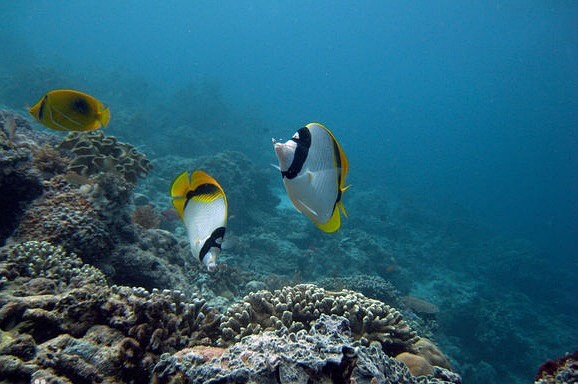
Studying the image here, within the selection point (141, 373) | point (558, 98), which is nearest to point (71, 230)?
point (141, 373)

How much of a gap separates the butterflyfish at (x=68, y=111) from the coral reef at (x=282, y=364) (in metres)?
2.69

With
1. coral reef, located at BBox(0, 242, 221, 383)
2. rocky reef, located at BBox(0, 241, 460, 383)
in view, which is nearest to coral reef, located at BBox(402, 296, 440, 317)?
rocky reef, located at BBox(0, 241, 460, 383)

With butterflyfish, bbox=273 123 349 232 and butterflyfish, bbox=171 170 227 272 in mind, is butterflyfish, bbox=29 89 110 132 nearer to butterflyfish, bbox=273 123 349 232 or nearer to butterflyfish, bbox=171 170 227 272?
butterflyfish, bbox=171 170 227 272

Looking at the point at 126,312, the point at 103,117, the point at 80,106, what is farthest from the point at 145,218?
the point at 126,312

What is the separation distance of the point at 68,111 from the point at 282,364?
10.9 feet

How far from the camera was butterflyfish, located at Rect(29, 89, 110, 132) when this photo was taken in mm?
3182

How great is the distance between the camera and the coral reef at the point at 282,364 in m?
1.66

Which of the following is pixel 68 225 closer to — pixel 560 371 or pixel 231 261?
pixel 560 371

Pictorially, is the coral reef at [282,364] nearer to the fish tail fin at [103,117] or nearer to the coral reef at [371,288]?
the fish tail fin at [103,117]

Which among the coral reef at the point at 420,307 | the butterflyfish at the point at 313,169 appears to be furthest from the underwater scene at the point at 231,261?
the coral reef at the point at 420,307

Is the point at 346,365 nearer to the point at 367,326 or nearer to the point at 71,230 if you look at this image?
the point at 367,326

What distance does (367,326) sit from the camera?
3.15 m

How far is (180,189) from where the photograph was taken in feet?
6.44

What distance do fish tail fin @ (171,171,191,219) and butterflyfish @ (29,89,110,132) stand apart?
2111mm
